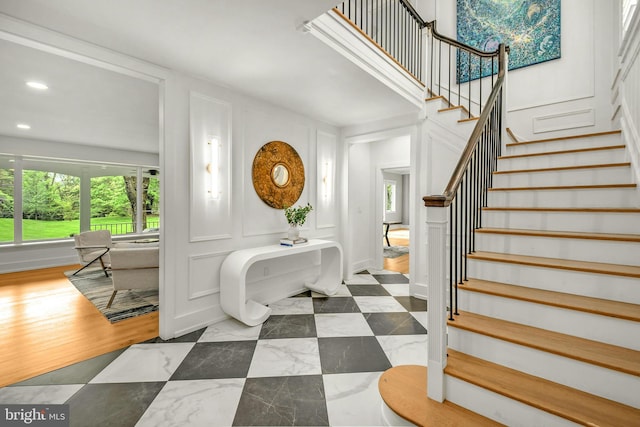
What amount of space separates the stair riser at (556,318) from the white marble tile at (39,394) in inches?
110

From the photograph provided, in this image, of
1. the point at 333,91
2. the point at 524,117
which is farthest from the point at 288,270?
the point at 524,117

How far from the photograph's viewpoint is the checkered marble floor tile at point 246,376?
1692mm

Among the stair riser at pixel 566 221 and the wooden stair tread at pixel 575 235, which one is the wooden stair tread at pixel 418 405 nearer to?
the wooden stair tread at pixel 575 235

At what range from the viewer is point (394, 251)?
23.8ft

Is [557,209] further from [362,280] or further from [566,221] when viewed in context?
[362,280]

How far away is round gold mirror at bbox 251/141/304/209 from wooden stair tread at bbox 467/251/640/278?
93.2 inches

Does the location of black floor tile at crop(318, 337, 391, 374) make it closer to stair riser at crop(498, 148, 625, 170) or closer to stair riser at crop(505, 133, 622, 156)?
stair riser at crop(498, 148, 625, 170)

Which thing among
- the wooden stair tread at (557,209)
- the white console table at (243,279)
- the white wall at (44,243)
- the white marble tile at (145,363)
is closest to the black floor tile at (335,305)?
the white console table at (243,279)

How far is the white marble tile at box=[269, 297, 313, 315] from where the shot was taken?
3314mm

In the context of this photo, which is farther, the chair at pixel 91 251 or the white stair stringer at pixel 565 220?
the chair at pixel 91 251

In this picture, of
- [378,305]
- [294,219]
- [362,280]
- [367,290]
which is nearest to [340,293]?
[367,290]

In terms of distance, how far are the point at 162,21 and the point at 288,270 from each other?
296 centimetres

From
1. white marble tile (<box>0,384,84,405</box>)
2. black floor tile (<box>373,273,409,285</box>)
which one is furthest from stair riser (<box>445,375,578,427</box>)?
black floor tile (<box>373,273,409,285</box>)

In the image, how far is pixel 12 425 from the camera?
1.63 meters
